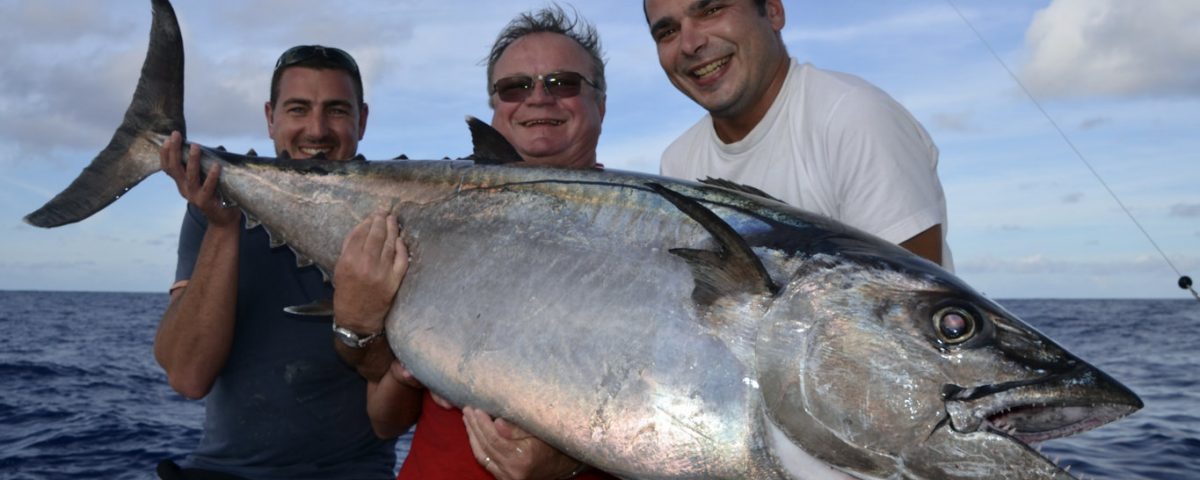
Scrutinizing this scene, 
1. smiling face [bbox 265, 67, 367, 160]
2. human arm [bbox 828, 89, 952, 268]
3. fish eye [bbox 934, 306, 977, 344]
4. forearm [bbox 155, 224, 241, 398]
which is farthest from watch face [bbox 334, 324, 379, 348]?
fish eye [bbox 934, 306, 977, 344]

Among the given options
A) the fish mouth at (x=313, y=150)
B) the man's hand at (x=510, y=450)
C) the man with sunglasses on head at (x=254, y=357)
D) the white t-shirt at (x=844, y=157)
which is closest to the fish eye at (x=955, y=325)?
the white t-shirt at (x=844, y=157)

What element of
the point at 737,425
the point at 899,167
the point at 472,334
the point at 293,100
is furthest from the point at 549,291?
the point at 293,100

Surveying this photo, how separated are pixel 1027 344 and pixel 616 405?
3.09 feet

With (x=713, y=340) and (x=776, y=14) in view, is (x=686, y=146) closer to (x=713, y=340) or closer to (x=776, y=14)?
(x=776, y=14)

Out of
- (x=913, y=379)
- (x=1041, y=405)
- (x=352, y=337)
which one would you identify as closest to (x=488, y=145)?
(x=352, y=337)

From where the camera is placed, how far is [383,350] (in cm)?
304

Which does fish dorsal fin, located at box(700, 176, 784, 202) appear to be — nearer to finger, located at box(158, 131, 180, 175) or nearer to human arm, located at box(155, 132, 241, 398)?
human arm, located at box(155, 132, 241, 398)

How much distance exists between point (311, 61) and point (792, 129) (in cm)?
235

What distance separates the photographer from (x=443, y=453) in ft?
9.57

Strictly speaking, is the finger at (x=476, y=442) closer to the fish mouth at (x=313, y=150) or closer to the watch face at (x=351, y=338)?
the watch face at (x=351, y=338)

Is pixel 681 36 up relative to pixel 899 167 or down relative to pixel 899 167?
up

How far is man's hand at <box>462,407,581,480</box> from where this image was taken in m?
2.54

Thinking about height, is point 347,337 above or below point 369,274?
below

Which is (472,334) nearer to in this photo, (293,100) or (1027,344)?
(1027,344)
